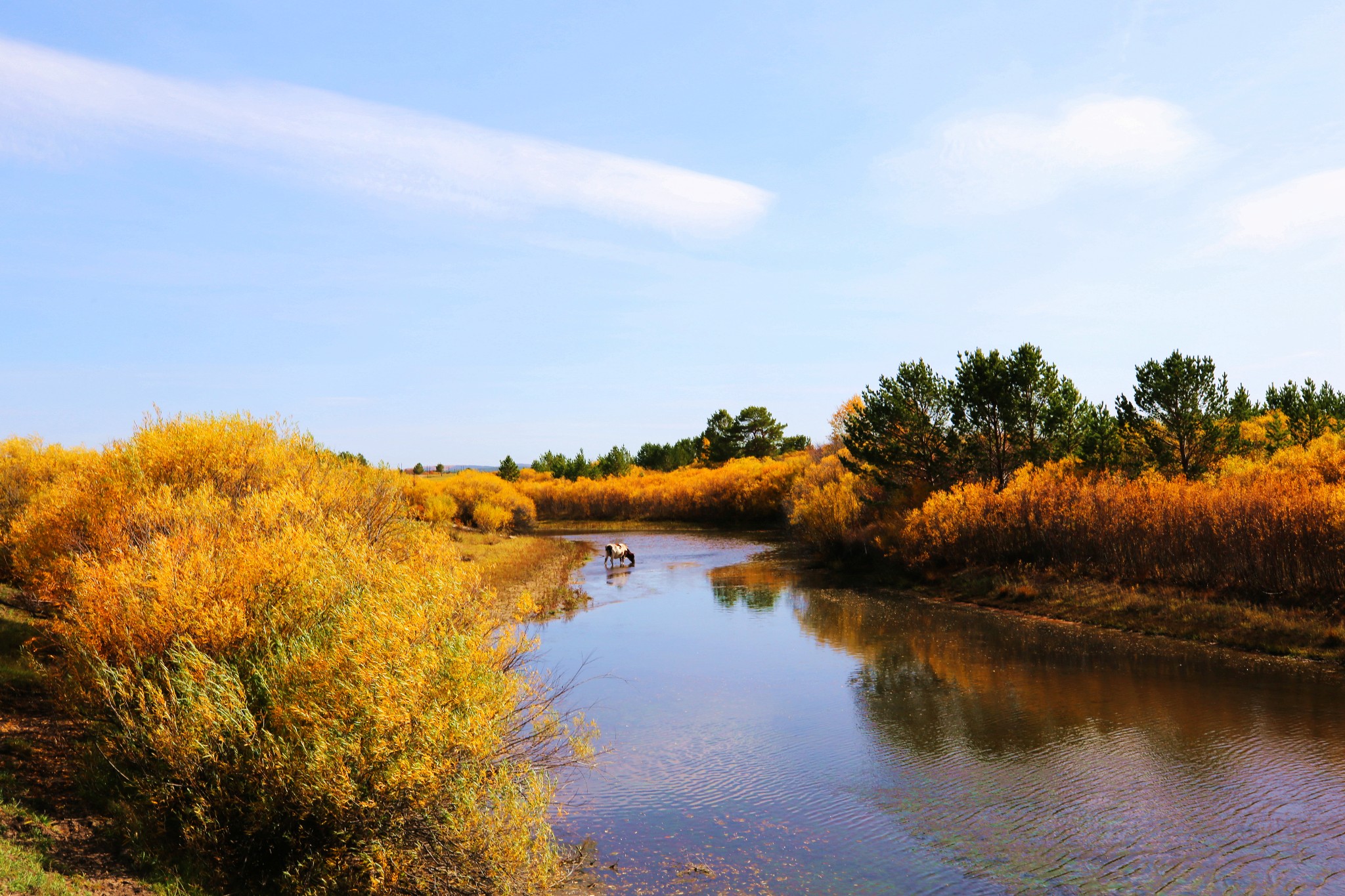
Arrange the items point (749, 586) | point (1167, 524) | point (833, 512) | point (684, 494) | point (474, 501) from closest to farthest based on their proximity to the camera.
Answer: point (1167, 524), point (749, 586), point (833, 512), point (474, 501), point (684, 494)

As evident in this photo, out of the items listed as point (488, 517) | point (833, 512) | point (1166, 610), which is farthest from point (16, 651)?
point (488, 517)

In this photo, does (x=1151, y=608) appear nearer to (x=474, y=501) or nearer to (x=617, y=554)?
(x=617, y=554)

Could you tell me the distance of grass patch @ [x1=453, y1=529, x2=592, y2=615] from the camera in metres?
27.5

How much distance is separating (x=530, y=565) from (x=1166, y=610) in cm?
2507

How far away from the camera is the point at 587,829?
1057 centimetres

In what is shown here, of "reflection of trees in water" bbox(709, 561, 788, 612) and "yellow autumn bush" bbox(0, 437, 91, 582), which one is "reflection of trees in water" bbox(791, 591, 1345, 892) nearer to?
"reflection of trees in water" bbox(709, 561, 788, 612)

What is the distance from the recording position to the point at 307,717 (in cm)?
734

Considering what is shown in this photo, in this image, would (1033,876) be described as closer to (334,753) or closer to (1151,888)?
(1151,888)

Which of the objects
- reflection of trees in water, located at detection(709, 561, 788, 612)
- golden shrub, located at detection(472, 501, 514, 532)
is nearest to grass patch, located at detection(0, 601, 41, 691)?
reflection of trees in water, located at detection(709, 561, 788, 612)

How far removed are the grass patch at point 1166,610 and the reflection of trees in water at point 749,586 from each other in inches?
252

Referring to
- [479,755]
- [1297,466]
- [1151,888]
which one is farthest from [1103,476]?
[479,755]

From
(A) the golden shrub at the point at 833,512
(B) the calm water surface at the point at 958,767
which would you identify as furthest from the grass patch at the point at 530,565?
(A) the golden shrub at the point at 833,512

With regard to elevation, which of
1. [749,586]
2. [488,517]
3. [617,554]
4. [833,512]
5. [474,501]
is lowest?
[749,586]

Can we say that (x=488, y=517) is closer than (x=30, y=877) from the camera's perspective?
No
